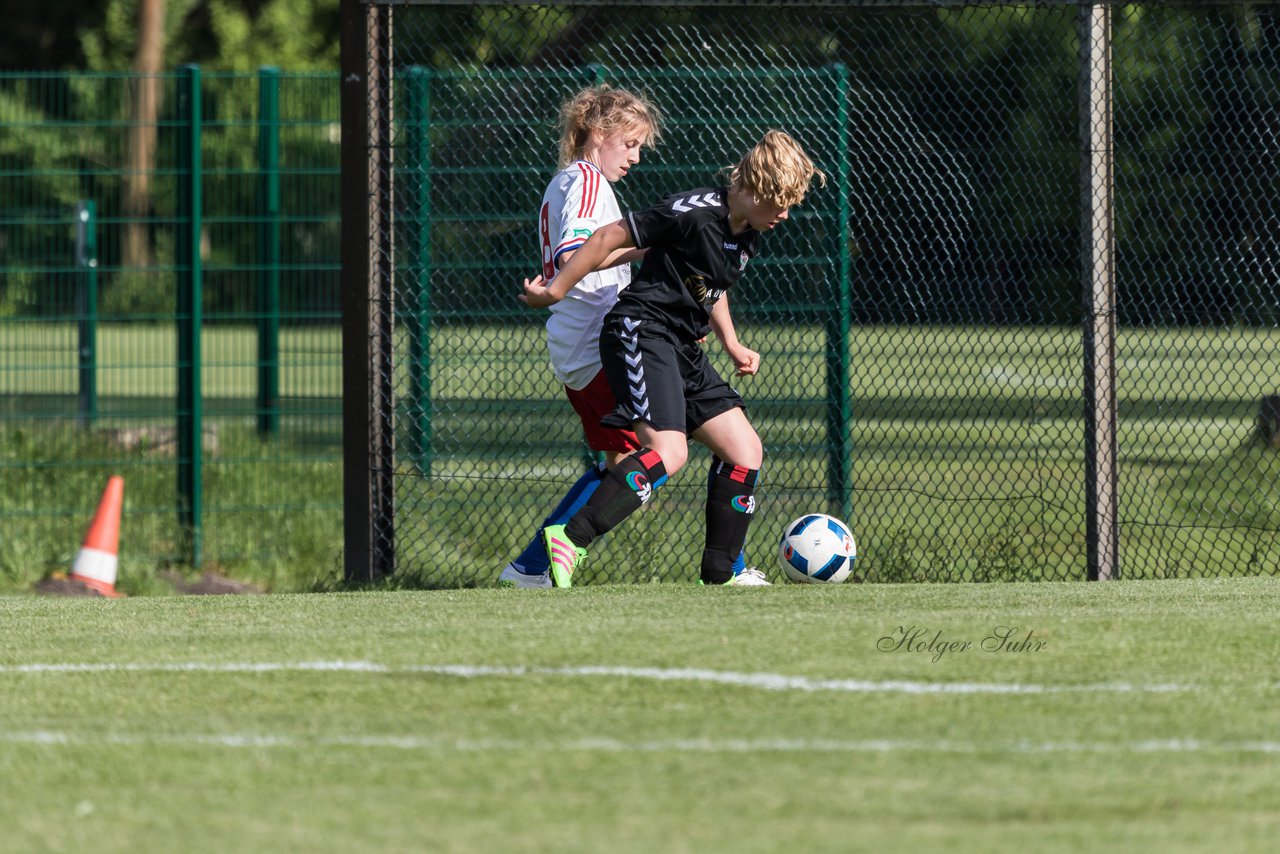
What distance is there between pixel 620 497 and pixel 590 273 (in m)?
0.86

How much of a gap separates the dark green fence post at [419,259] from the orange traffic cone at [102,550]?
152 cm

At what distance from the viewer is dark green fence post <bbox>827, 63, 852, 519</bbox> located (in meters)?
7.87

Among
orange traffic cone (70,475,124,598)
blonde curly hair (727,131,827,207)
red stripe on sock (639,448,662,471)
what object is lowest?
orange traffic cone (70,475,124,598)

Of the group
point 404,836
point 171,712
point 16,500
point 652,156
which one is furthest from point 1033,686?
point 16,500

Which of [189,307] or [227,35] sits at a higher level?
[227,35]

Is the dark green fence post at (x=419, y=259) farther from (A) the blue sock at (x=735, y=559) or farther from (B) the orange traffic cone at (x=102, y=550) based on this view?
(A) the blue sock at (x=735, y=559)

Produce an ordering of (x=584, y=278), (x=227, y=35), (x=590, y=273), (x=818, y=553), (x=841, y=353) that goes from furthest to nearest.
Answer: (x=227, y=35) → (x=841, y=353) → (x=818, y=553) → (x=584, y=278) → (x=590, y=273)

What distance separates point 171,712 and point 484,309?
450cm

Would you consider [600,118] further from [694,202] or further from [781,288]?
[781,288]

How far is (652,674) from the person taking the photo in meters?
4.36

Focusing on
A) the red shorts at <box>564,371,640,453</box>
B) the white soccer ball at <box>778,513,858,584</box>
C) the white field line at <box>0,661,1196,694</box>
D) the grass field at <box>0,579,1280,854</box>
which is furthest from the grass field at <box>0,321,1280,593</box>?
the white field line at <box>0,661,1196,694</box>

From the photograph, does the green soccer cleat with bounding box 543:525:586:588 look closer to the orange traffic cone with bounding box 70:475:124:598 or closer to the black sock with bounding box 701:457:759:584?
the black sock with bounding box 701:457:759:584

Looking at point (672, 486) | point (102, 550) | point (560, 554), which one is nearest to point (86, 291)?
point (102, 550)

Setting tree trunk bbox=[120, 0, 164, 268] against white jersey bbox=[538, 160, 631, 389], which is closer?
white jersey bbox=[538, 160, 631, 389]
